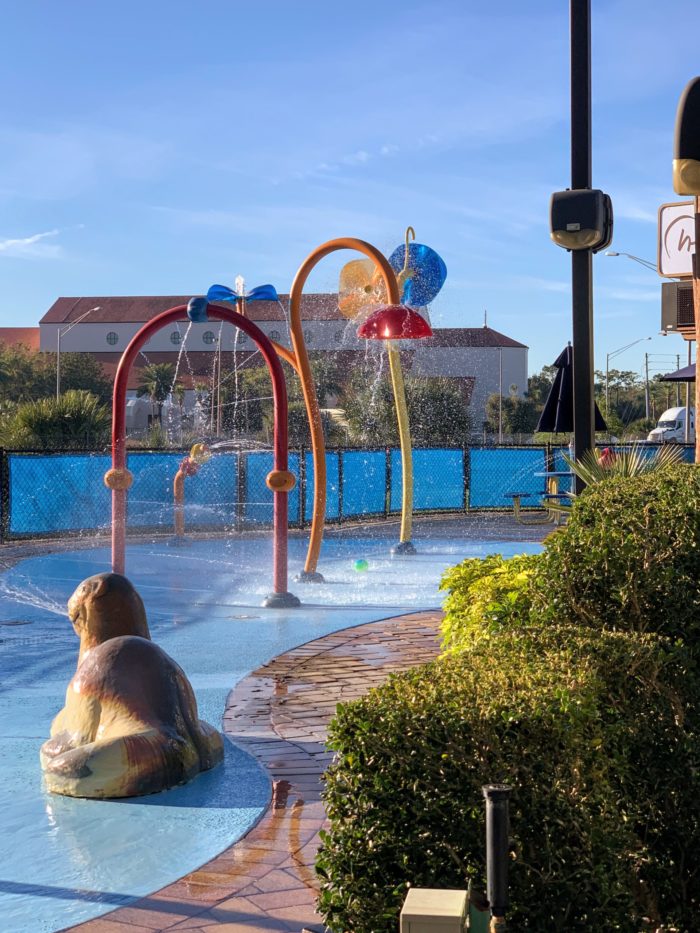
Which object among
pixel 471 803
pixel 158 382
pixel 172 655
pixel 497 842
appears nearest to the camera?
pixel 497 842

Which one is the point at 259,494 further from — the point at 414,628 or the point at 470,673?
the point at 470,673

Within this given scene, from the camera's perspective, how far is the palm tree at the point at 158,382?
7594cm

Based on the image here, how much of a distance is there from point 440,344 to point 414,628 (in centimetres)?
7741

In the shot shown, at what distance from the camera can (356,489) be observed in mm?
Answer: 21312

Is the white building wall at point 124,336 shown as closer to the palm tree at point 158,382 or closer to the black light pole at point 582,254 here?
the palm tree at point 158,382

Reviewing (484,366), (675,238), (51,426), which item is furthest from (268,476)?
(484,366)

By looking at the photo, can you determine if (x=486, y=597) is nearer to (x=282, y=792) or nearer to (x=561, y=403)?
(x=282, y=792)

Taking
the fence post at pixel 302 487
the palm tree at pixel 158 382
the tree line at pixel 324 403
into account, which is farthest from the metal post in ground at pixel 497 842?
the palm tree at pixel 158 382

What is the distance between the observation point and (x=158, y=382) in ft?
252

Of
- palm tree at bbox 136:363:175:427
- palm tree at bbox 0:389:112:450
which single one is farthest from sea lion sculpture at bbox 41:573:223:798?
palm tree at bbox 136:363:175:427

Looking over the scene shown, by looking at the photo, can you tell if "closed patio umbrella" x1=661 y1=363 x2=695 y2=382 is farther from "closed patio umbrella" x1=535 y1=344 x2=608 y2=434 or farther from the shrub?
the shrub

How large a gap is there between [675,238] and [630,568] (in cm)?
447

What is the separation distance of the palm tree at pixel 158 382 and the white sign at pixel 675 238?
68.9 meters

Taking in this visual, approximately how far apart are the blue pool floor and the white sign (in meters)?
4.23
